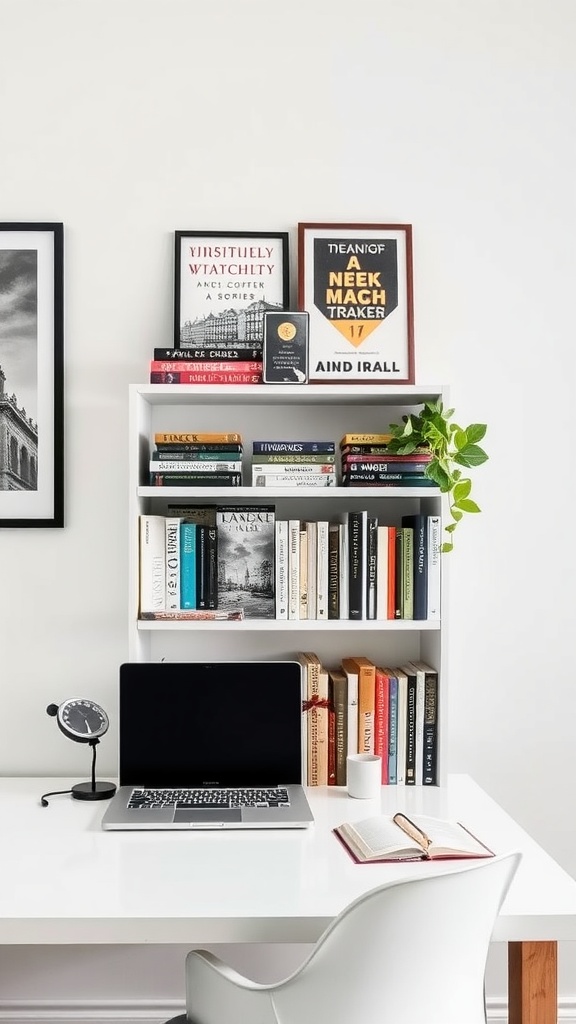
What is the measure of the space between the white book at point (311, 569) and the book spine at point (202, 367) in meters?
0.39

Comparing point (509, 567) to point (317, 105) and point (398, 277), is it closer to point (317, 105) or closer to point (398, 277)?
point (398, 277)

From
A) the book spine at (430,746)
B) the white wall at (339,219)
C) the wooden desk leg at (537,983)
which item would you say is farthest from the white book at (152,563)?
the wooden desk leg at (537,983)

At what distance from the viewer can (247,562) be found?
6.92 feet

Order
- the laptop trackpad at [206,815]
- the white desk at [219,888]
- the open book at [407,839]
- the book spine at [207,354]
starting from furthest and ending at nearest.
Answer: the book spine at [207,354]
the laptop trackpad at [206,815]
the open book at [407,839]
the white desk at [219,888]

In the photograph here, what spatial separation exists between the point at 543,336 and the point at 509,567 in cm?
60

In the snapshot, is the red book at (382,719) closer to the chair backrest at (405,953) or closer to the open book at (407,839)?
the open book at (407,839)

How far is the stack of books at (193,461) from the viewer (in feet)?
6.81

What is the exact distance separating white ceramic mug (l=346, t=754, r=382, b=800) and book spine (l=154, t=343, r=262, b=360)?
94 centimetres

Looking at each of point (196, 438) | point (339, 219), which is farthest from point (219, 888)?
point (339, 219)

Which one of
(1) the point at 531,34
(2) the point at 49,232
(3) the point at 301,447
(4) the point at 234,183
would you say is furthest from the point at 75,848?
(1) the point at 531,34

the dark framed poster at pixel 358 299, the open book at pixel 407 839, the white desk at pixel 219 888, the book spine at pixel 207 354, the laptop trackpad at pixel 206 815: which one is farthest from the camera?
the dark framed poster at pixel 358 299

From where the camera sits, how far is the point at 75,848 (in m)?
1.70

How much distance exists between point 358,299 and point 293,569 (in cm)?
70

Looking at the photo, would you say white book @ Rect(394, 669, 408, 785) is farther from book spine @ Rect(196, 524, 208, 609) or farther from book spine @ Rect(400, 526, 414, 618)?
book spine @ Rect(196, 524, 208, 609)
